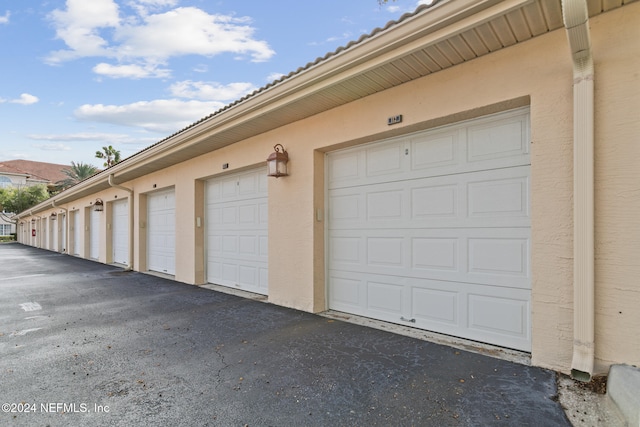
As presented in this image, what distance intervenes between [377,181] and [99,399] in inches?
142

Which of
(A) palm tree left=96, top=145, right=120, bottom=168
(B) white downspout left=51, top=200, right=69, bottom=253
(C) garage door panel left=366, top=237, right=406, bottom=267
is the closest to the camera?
(C) garage door panel left=366, top=237, right=406, bottom=267

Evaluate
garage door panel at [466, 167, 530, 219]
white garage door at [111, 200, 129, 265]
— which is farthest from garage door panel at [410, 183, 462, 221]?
white garage door at [111, 200, 129, 265]

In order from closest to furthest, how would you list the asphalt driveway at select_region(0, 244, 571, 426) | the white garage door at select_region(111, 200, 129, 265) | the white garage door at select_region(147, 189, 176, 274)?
the asphalt driveway at select_region(0, 244, 571, 426)
the white garage door at select_region(147, 189, 176, 274)
the white garage door at select_region(111, 200, 129, 265)

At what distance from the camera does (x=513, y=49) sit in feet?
10.1

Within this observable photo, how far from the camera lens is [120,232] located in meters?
11.9

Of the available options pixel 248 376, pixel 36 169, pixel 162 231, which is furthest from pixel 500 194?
pixel 36 169

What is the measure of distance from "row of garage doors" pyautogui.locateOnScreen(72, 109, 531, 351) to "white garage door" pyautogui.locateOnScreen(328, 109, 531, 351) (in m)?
0.01

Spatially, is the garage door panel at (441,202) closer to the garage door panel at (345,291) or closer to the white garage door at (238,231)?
the garage door panel at (345,291)

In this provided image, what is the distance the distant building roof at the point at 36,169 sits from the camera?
130 ft

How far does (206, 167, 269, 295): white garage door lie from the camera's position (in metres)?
6.16

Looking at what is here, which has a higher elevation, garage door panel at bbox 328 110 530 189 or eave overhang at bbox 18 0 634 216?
eave overhang at bbox 18 0 634 216

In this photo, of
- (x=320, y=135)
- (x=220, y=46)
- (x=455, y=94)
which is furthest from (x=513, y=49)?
(x=220, y=46)

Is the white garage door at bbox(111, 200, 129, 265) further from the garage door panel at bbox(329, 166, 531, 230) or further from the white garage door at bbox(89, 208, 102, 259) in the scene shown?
the garage door panel at bbox(329, 166, 531, 230)

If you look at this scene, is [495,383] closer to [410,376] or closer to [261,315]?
[410,376]
